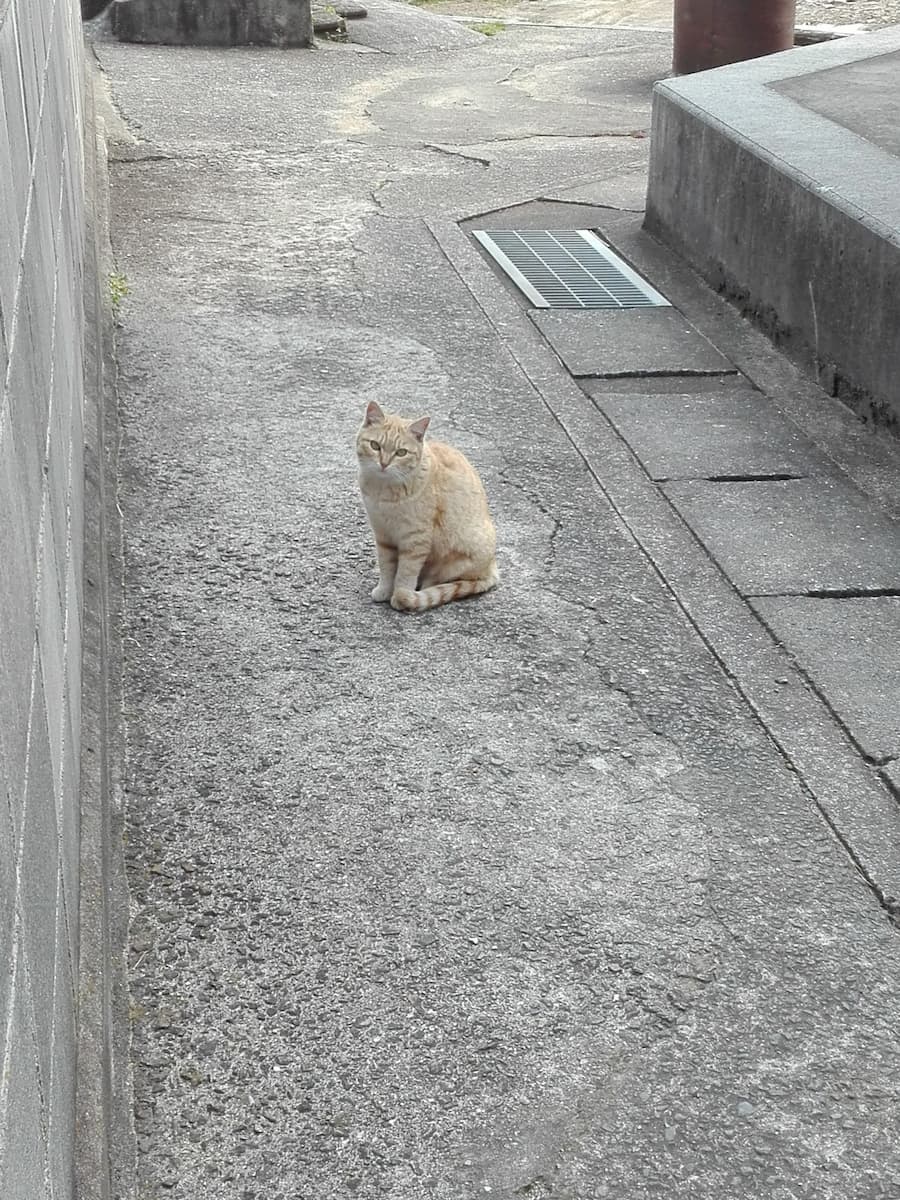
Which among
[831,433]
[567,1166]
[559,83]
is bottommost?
[567,1166]

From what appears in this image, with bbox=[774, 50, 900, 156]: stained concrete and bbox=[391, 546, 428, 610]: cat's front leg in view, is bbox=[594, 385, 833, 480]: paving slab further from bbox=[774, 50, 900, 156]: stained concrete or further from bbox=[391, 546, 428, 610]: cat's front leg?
bbox=[774, 50, 900, 156]: stained concrete

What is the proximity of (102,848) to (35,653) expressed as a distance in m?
0.94

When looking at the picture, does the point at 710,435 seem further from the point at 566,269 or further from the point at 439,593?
the point at 566,269

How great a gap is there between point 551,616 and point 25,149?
2.10 meters

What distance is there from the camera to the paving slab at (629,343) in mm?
6727

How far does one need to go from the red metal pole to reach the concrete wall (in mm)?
8262

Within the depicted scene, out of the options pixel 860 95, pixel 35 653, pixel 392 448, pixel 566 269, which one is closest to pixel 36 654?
pixel 35 653

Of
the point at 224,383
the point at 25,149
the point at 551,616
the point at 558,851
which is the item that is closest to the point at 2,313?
the point at 25,149

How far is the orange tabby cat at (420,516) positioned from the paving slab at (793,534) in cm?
90

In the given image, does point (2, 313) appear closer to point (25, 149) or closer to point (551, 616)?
point (25, 149)

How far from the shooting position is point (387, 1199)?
263cm

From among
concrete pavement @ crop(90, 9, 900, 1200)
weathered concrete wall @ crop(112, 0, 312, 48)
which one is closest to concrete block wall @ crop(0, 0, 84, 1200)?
concrete pavement @ crop(90, 9, 900, 1200)

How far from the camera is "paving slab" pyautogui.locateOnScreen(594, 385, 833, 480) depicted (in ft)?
18.7

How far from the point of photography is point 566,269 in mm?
8086
